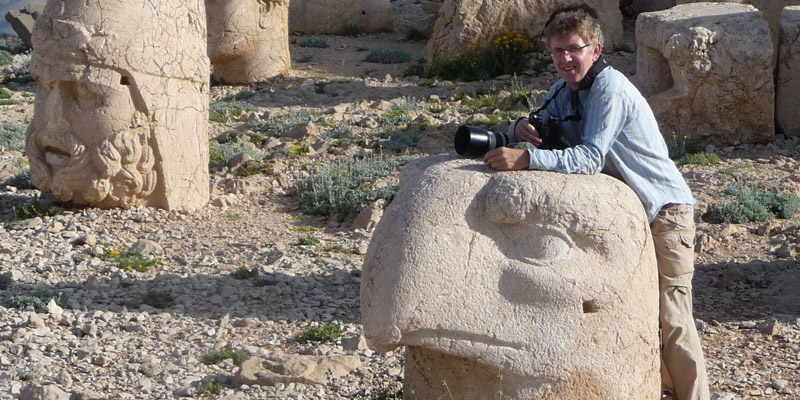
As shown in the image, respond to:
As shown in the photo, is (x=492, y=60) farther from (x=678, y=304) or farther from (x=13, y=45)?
(x=13, y=45)

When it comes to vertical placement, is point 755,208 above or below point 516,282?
below

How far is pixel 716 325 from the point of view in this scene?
582cm

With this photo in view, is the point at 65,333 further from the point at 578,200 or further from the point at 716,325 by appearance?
the point at 716,325

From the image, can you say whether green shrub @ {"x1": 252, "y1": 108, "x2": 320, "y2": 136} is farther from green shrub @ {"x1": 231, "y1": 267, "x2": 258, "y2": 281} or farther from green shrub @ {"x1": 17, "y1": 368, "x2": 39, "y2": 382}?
green shrub @ {"x1": 17, "y1": 368, "x2": 39, "y2": 382}

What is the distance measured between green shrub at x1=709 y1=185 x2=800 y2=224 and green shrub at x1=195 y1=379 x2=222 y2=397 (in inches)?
176

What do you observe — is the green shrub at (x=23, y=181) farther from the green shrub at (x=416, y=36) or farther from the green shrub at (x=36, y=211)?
the green shrub at (x=416, y=36)

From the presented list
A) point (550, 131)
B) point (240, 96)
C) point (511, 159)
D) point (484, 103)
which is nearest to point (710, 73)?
point (484, 103)

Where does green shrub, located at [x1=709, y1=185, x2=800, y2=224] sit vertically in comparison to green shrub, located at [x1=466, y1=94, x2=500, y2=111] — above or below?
below

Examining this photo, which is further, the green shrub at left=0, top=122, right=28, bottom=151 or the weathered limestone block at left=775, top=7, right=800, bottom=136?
the green shrub at left=0, top=122, right=28, bottom=151

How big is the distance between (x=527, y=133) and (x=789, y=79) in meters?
6.14

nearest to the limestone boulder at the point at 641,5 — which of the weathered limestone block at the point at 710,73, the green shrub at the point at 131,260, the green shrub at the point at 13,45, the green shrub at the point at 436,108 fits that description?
the green shrub at the point at 436,108

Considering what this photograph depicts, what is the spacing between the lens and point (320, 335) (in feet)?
18.0

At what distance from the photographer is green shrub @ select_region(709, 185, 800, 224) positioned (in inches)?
295

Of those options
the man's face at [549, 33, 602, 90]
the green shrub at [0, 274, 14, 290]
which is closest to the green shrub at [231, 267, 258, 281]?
the green shrub at [0, 274, 14, 290]
